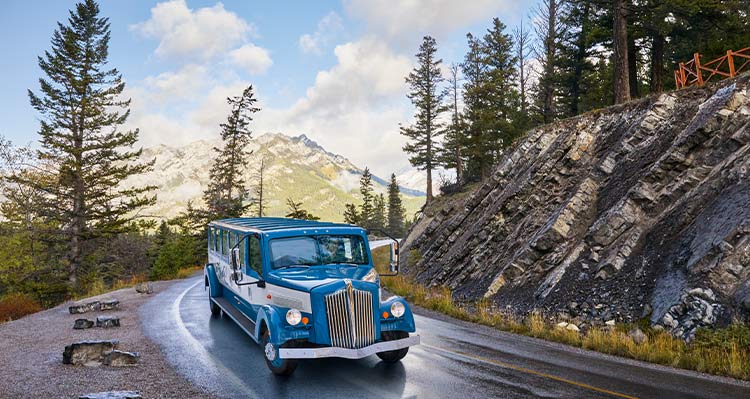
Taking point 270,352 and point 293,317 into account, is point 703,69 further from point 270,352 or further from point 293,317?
point 270,352

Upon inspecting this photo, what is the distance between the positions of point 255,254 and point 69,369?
370 centimetres

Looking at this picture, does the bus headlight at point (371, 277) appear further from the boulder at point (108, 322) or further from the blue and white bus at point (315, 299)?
the boulder at point (108, 322)

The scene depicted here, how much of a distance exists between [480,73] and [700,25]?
27199 mm

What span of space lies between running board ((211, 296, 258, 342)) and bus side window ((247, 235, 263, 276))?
117 cm

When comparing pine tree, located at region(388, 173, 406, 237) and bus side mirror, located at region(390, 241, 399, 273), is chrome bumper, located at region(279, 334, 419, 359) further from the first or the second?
pine tree, located at region(388, 173, 406, 237)

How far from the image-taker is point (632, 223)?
13.0 metres

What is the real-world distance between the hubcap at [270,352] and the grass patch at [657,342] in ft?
22.7

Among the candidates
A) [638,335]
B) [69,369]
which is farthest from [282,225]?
[638,335]

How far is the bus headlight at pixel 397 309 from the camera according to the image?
26.4ft

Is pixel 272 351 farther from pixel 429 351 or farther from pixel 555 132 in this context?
pixel 555 132

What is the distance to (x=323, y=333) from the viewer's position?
7.23m

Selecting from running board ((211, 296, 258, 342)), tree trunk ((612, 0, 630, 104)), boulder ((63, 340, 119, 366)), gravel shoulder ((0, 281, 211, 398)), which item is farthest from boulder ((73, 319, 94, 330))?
tree trunk ((612, 0, 630, 104))

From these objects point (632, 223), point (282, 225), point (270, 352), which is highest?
point (282, 225)

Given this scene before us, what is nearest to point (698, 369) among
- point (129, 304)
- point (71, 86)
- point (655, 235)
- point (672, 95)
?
point (655, 235)
